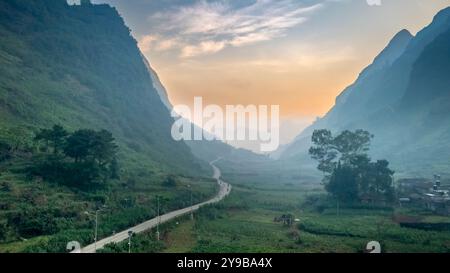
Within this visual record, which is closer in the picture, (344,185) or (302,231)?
(302,231)

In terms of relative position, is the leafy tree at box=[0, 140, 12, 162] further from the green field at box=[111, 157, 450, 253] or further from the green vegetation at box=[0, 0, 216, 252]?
the green field at box=[111, 157, 450, 253]

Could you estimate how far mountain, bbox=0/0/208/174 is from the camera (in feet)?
324

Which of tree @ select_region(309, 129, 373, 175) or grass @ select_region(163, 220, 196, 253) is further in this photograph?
tree @ select_region(309, 129, 373, 175)

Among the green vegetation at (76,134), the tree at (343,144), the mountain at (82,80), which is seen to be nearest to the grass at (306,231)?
the green vegetation at (76,134)

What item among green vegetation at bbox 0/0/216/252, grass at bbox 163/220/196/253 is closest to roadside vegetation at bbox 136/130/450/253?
grass at bbox 163/220/196/253

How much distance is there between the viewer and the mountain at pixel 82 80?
324 feet

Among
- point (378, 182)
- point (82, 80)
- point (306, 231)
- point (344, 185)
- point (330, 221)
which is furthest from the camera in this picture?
point (82, 80)

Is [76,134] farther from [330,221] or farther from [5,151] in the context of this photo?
[330,221]

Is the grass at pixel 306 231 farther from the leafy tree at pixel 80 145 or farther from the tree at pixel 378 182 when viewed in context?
the leafy tree at pixel 80 145

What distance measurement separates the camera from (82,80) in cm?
13612

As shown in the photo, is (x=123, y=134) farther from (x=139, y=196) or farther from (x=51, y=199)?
(x=51, y=199)

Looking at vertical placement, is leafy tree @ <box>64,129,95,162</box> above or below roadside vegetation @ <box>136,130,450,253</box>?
above

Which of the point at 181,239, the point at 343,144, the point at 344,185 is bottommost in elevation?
the point at 181,239

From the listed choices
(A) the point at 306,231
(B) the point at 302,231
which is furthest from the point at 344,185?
(B) the point at 302,231
